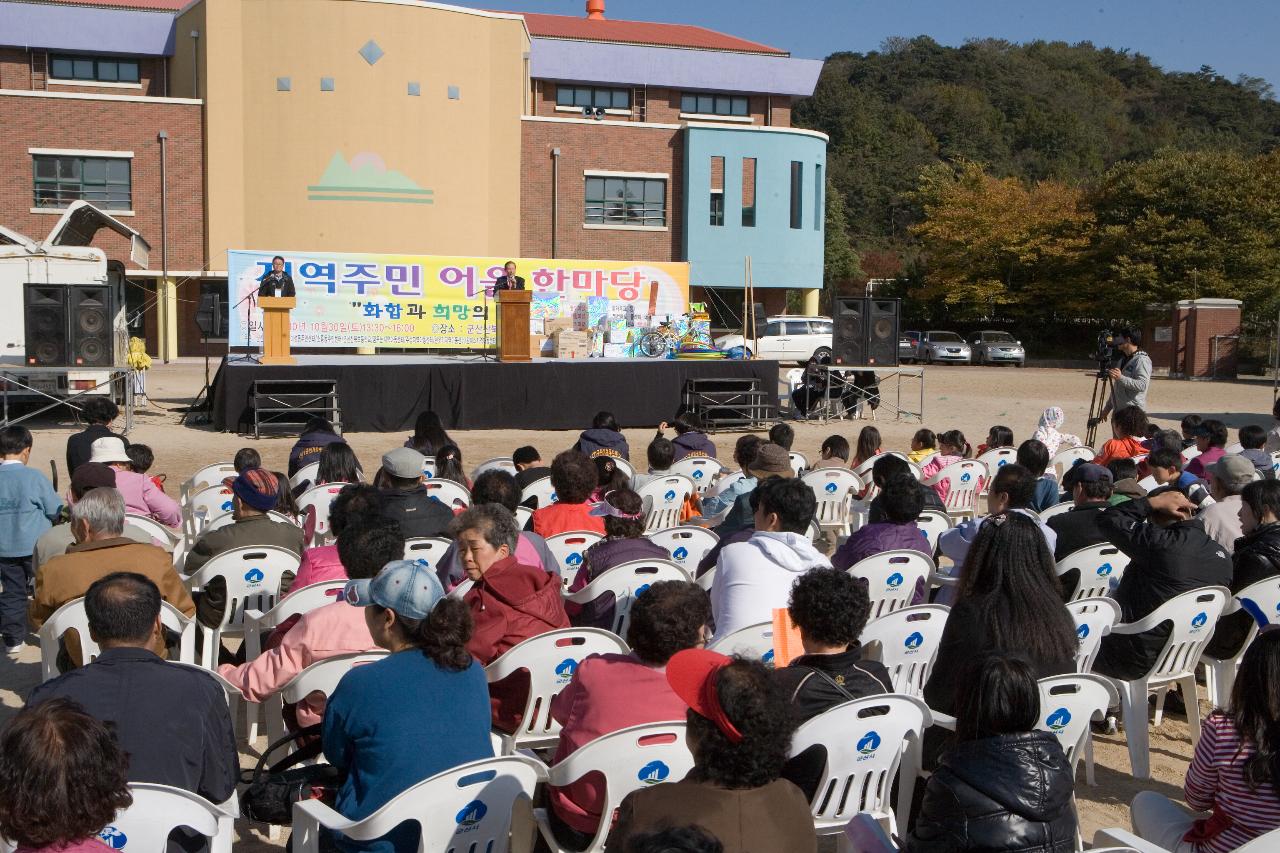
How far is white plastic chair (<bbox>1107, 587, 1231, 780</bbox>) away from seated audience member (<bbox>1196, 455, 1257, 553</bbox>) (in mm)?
1121

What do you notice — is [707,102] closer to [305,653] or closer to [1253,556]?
[1253,556]

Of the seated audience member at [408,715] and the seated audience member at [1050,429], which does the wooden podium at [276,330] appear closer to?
the seated audience member at [1050,429]

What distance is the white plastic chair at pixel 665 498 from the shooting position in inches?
300

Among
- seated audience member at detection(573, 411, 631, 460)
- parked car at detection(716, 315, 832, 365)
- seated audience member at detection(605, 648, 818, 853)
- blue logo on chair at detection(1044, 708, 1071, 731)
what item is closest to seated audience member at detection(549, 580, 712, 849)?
seated audience member at detection(605, 648, 818, 853)

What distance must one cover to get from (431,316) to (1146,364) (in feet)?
38.7

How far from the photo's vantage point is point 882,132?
68000mm

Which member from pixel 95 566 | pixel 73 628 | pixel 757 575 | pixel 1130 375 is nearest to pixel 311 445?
pixel 95 566

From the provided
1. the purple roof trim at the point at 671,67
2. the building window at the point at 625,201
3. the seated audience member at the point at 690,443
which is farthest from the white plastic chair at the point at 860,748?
the purple roof trim at the point at 671,67

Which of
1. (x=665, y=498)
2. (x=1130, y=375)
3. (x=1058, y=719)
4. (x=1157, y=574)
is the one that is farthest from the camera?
(x=1130, y=375)

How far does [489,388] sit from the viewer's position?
16.6 meters

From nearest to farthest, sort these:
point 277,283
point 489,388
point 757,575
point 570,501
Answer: point 757,575
point 570,501
point 489,388
point 277,283

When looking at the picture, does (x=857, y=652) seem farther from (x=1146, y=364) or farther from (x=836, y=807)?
(x=1146, y=364)

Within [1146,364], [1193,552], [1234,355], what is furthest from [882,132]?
[1193,552]

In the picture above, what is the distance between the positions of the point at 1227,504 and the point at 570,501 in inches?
132
